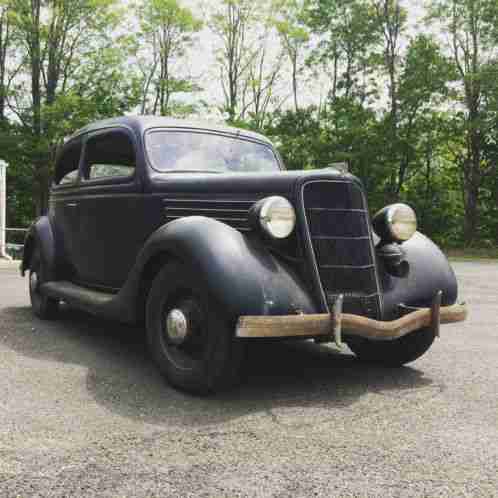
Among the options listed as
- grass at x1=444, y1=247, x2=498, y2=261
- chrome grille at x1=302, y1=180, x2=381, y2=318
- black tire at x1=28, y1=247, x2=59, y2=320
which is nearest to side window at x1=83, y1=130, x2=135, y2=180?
black tire at x1=28, y1=247, x2=59, y2=320

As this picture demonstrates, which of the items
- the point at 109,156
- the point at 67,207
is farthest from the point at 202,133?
the point at 67,207

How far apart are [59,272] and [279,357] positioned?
2418 millimetres

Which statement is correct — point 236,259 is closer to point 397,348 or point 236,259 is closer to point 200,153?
point 397,348

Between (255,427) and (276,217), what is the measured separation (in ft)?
4.03

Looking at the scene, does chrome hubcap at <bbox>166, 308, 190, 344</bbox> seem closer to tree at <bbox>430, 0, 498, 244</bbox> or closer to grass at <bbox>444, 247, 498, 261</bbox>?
grass at <bbox>444, 247, 498, 261</bbox>

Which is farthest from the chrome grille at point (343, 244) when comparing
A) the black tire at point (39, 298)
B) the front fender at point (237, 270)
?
the black tire at point (39, 298)

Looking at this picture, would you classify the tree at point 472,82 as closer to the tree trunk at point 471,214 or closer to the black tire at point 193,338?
the tree trunk at point 471,214

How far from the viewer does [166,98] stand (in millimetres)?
29938

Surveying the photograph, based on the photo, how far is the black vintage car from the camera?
3180 millimetres

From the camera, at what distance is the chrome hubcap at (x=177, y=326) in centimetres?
339

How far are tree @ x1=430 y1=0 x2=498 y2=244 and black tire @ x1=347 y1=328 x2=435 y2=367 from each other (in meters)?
22.9

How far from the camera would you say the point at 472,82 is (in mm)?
25062

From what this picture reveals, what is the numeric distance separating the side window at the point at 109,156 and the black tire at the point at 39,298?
118 cm

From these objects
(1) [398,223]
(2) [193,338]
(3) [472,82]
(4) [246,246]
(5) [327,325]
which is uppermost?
(3) [472,82]
